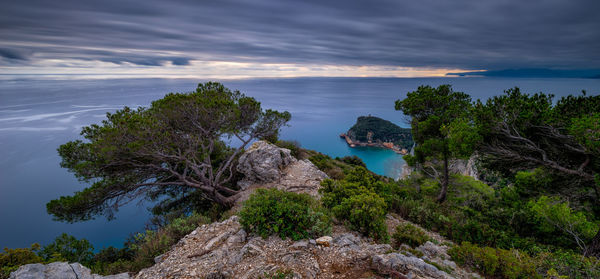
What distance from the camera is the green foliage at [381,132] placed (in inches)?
3625

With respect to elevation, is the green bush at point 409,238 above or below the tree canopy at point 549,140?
below

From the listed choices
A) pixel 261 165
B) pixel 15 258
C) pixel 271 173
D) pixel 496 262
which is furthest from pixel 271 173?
pixel 496 262

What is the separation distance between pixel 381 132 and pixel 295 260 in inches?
3854

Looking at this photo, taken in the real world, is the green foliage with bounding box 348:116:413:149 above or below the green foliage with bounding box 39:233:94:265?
below

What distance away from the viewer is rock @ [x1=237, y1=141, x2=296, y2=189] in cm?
1530

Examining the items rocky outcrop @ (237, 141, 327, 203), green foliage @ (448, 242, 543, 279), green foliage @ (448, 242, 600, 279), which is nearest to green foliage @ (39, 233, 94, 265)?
rocky outcrop @ (237, 141, 327, 203)

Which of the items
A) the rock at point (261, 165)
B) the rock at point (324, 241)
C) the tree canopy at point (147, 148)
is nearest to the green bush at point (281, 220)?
the rock at point (324, 241)

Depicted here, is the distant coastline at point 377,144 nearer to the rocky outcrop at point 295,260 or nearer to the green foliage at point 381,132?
the green foliage at point 381,132

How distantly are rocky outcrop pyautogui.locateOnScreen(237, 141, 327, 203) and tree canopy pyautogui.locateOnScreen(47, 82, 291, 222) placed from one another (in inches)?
58.9

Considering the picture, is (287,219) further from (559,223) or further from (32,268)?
(559,223)

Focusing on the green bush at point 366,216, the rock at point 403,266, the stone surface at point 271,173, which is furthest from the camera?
the stone surface at point 271,173

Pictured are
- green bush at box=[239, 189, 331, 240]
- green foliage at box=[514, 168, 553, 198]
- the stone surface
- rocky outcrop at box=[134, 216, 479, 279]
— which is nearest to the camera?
rocky outcrop at box=[134, 216, 479, 279]

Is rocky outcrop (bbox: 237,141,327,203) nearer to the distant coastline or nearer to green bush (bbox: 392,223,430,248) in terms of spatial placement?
green bush (bbox: 392,223,430,248)

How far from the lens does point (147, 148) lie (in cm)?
1175
